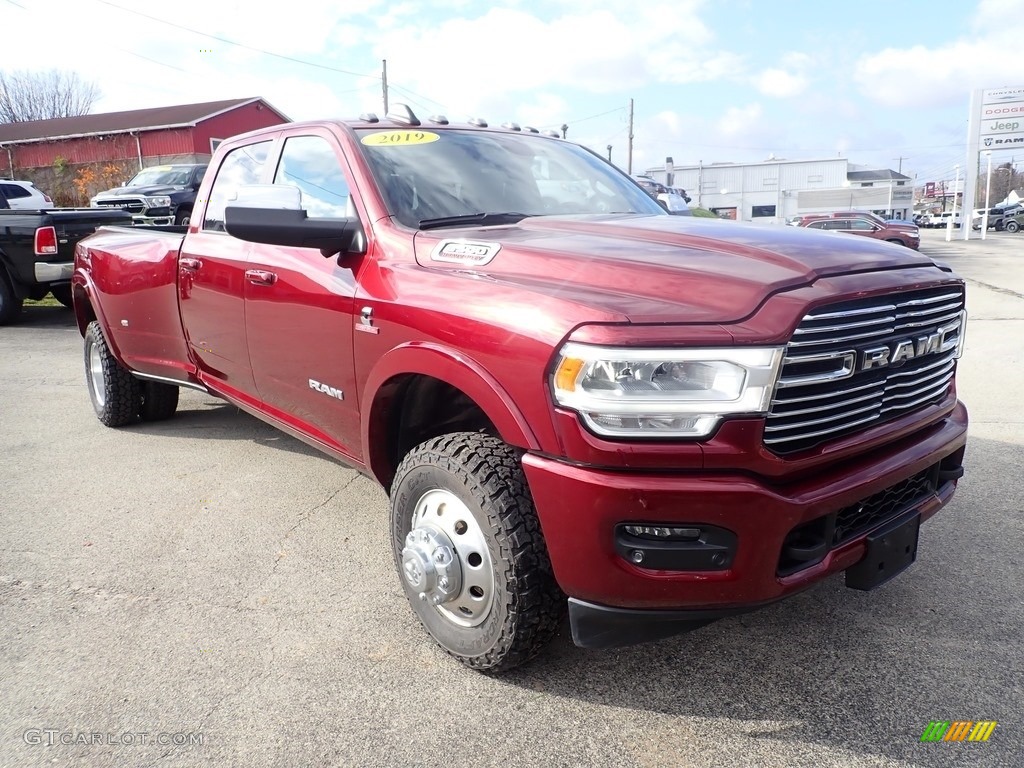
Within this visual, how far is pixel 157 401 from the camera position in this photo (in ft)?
18.2

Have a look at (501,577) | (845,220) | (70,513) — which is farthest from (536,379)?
(845,220)

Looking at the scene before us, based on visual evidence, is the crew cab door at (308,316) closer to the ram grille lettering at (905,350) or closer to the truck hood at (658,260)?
the truck hood at (658,260)

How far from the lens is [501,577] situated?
2.32 m

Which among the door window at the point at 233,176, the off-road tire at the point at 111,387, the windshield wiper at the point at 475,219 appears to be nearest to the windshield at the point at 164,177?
the off-road tire at the point at 111,387

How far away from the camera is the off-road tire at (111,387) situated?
5.27 metres

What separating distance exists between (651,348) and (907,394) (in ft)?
3.29

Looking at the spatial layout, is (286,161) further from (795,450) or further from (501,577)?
(795,450)

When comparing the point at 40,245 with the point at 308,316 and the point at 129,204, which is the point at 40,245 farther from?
the point at 129,204

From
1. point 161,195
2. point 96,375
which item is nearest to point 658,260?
point 96,375

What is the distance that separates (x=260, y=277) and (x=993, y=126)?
4038cm

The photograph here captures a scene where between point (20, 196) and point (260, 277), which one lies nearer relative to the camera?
point (260, 277)

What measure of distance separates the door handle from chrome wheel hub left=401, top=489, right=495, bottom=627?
1360 millimetres

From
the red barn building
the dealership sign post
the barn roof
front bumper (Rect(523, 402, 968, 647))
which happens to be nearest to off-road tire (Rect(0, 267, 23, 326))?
front bumper (Rect(523, 402, 968, 647))

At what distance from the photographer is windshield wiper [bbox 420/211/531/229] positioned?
297cm
